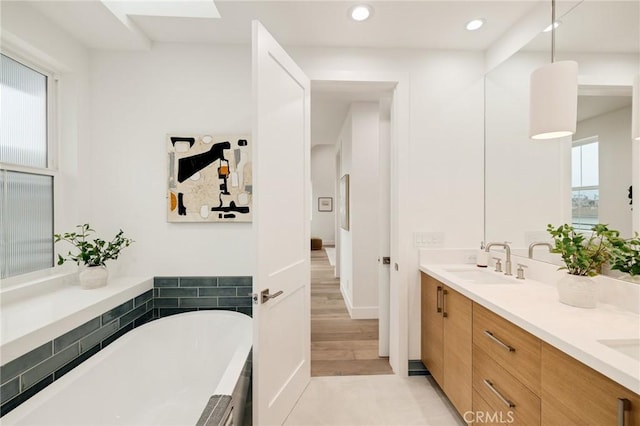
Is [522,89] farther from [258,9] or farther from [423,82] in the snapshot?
[258,9]

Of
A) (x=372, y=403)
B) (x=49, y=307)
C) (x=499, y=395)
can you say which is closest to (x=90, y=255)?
(x=49, y=307)

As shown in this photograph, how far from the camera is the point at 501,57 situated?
2066 mm

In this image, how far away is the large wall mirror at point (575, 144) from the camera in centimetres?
129

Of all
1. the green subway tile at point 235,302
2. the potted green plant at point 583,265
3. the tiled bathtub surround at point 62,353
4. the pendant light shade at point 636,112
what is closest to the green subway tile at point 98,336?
the tiled bathtub surround at point 62,353

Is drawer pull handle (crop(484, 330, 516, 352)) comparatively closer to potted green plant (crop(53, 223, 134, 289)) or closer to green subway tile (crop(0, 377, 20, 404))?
green subway tile (crop(0, 377, 20, 404))

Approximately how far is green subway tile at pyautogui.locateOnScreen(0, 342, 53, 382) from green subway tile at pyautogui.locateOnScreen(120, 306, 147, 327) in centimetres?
47

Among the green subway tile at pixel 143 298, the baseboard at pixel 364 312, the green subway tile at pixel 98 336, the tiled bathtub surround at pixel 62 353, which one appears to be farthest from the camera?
the baseboard at pixel 364 312

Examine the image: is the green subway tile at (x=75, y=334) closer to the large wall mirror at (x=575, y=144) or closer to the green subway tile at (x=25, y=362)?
the green subway tile at (x=25, y=362)

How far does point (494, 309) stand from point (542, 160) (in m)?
1.08

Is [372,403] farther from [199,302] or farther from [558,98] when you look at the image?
[558,98]

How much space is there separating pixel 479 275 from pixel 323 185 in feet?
24.9

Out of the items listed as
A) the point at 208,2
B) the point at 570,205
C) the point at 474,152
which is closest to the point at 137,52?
the point at 208,2

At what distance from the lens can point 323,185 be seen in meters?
9.41

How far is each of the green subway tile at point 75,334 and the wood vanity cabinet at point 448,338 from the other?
2.16 m
